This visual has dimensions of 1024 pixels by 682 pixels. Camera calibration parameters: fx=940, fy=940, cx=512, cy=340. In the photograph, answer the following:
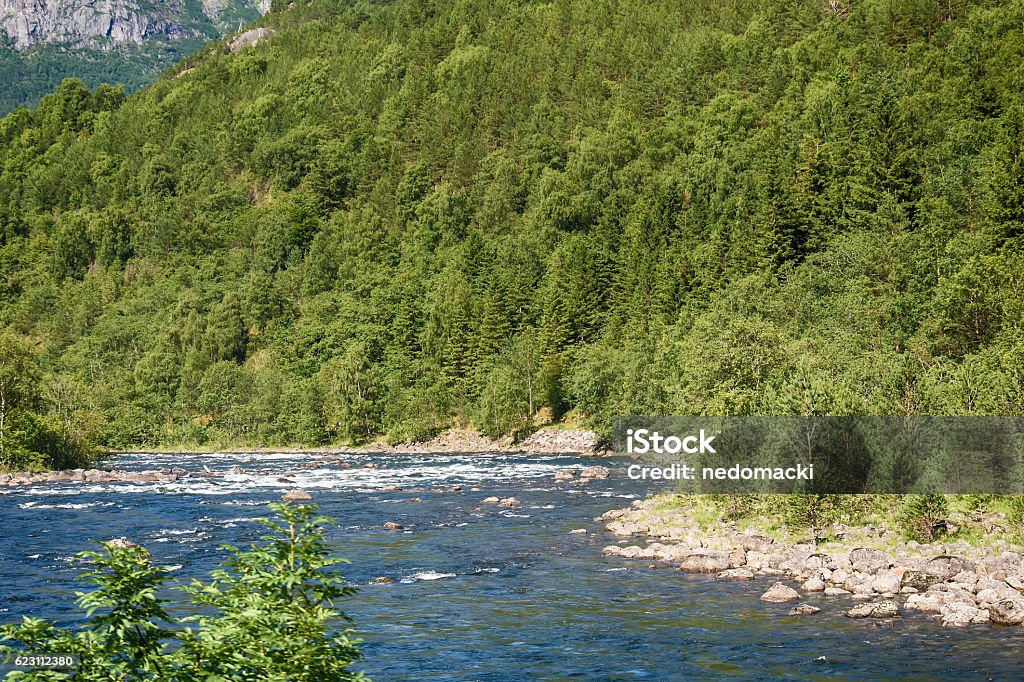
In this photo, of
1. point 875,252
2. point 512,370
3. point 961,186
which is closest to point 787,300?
point 875,252

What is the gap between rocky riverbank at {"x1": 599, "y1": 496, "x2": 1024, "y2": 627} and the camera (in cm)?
3497

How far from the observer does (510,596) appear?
40625mm

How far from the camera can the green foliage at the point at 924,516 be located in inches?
1702

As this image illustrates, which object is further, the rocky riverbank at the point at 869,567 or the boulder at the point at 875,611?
the rocky riverbank at the point at 869,567

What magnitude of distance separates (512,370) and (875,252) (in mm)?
52275

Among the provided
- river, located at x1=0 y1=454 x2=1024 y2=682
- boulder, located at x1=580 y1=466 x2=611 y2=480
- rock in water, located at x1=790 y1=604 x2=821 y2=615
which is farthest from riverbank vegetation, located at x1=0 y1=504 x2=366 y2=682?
boulder, located at x1=580 y1=466 x2=611 y2=480

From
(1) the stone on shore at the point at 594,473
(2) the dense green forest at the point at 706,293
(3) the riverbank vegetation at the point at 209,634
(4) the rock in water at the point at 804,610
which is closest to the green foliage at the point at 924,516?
(4) the rock in water at the point at 804,610

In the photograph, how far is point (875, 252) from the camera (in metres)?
111

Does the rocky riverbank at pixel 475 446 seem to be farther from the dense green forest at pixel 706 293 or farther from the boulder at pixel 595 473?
the boulder at pixel 595 473

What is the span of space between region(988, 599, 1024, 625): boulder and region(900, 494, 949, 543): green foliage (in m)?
9.21

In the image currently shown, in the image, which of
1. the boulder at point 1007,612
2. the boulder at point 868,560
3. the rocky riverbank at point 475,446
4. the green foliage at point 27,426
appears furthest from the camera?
the rocky riverbank at point 475,446

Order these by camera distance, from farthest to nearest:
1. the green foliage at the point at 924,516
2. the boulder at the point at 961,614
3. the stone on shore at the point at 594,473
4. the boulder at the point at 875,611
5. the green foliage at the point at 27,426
A: the stone on shore at the point at 594,473 → the green foliage at the point at 27,426 → the green foliage at the point at 924,516 → the boulder at the point at 875,611 → the boulder at the point at 961,614

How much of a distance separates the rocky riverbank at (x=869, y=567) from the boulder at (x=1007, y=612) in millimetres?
35

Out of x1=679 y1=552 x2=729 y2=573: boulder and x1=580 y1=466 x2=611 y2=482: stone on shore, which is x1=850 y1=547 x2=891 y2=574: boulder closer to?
x1=679 y1=552 x2=729 y2=573: boulder
